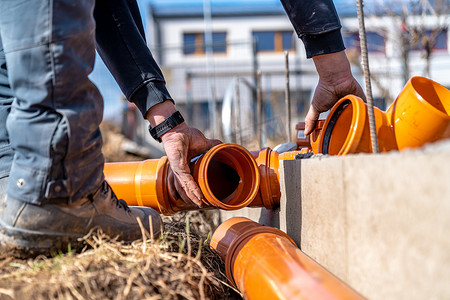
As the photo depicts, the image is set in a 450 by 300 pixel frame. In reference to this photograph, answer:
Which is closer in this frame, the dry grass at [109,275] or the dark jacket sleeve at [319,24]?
the dry grass at [109,275]

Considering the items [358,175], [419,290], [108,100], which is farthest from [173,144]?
[108,100]

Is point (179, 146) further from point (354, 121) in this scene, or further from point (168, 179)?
point (354, 121)

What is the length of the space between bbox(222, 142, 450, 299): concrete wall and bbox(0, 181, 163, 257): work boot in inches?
27.4

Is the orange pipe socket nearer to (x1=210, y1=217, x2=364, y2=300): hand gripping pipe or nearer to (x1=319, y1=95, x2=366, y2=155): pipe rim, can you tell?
(x1=210, y1=217, x2=364, y2=300): hand gripping pipe

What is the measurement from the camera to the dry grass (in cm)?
112

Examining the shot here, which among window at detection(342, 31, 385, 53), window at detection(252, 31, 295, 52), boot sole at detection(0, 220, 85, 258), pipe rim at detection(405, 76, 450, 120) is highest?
window at detection(252, 31, 295, 52)

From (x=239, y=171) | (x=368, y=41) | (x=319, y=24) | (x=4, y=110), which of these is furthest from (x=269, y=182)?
(x=368, y=41)

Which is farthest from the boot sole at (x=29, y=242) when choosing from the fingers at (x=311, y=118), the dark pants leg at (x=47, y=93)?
the fingers at (x=311, y=118)

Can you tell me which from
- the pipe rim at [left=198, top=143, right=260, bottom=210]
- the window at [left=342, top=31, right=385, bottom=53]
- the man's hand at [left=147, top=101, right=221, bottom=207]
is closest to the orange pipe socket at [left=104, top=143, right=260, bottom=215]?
the pipe rim at [left=198, top=143, right=260, bottom=210]

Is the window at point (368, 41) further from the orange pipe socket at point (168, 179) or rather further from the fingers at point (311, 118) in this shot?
the orange pipe socket at point (168, 179)

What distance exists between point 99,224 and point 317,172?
29.2 inches

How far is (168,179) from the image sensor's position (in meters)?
2.07

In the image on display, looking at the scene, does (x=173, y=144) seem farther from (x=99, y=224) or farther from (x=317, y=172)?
(x=317, y=172)

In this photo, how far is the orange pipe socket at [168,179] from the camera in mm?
2006
